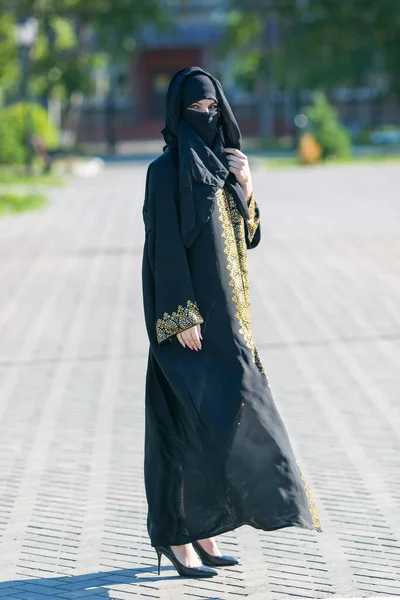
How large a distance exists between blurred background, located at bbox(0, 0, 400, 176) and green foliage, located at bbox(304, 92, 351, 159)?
4 centimetres

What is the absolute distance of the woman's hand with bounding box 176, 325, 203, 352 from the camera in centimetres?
499

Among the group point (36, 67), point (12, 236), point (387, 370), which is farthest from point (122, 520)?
point (36, 67)

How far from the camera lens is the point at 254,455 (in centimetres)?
500

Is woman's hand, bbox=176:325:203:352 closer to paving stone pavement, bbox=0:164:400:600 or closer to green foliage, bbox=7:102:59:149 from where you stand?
paving stone pavement, bbox=0:164:400:600

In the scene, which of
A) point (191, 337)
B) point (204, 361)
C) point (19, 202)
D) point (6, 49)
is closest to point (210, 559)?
point (204, 361)

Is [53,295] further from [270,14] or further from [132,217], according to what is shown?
[270,14]

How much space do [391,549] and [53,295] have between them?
917cm

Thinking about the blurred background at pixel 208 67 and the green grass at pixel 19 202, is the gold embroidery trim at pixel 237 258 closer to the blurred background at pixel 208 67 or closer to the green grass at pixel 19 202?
the green grass at pixel 19 202

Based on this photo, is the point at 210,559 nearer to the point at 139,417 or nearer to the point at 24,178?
the point at 139,417

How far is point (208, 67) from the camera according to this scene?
72.6 metres

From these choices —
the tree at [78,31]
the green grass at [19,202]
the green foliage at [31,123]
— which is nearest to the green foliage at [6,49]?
the green foliage at [31,123]

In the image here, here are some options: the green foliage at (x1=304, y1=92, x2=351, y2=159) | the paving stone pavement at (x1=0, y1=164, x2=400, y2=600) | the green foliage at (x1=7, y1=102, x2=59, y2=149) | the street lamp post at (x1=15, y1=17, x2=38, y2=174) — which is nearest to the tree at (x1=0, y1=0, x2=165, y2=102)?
the street lamp post at (x1=15, y1=17, x2=38, y2=174)

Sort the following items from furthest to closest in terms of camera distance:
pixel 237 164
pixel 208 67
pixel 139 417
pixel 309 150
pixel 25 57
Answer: pixel 208 67 → pixel 25 57 → pixel 309 150 → pixel 139 417 → pixel 237 164

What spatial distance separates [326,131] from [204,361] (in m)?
40.4
